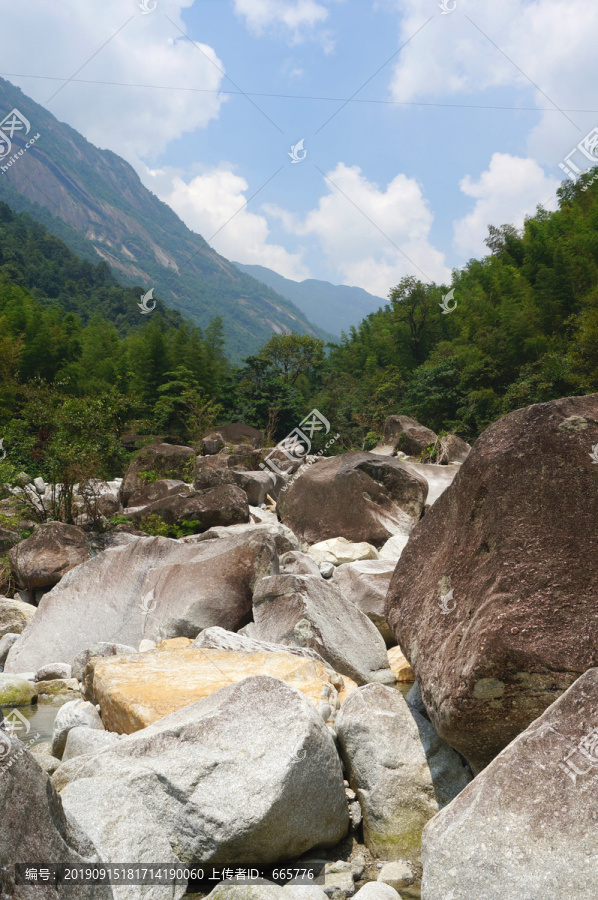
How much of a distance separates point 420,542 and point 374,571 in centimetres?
401

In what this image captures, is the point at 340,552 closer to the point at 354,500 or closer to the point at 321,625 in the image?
the point at 354,500

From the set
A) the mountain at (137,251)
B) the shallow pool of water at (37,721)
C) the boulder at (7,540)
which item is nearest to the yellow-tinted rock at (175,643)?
the shallow pool of water at (37,721)

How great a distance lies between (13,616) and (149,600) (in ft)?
7.27

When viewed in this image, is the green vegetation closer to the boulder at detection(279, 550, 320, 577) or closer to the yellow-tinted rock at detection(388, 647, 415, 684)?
the boulder at detection(279, 550, 320, 577)

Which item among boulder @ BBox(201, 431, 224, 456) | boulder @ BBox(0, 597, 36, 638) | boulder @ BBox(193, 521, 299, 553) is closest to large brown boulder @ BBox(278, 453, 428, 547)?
boulder @ BBox(193, 521, 299, 553)

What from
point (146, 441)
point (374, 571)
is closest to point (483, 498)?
point (374, 571)

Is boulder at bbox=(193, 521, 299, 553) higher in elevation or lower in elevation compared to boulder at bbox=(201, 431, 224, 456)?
higher

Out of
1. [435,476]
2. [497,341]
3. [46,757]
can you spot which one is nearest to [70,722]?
[46,757]

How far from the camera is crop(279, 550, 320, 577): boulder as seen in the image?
8.30 m

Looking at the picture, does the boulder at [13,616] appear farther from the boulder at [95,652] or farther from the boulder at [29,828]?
the boulder at [29,828]

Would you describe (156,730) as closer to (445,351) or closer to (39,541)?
(39,541)

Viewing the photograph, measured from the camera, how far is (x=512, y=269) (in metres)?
32.9

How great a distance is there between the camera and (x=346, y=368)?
5394 cm

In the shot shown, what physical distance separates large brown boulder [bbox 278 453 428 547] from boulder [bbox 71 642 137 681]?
5.50 metres
